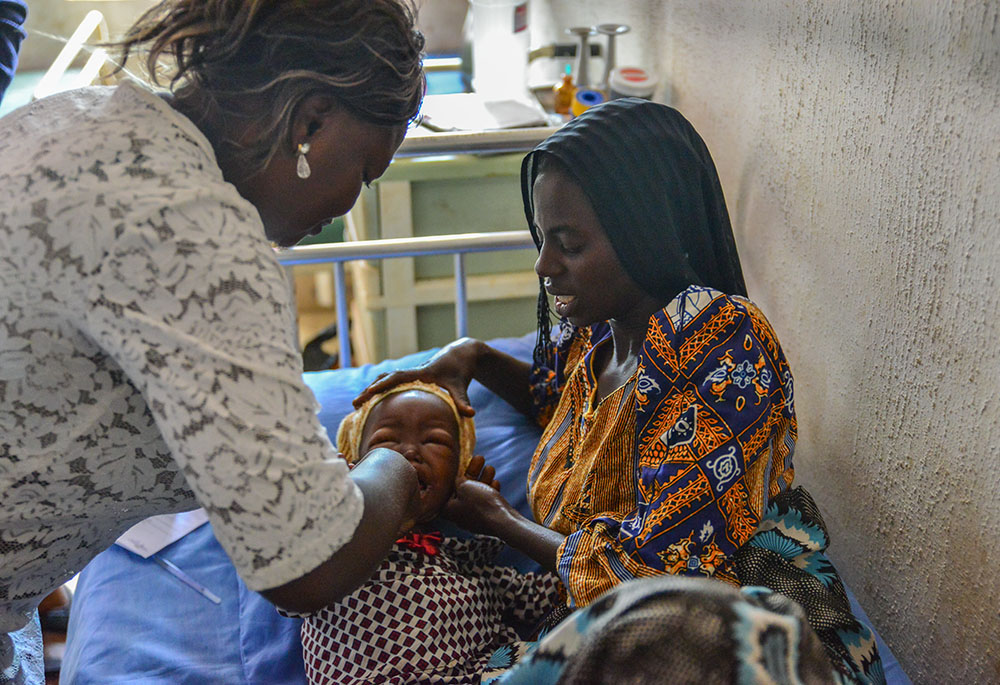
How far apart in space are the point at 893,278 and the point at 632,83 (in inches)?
54.1

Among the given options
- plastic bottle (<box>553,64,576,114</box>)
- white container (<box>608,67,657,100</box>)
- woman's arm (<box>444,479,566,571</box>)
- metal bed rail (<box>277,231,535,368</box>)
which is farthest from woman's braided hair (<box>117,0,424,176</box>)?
plastic bottle (<box>553,64,576,114</box>)

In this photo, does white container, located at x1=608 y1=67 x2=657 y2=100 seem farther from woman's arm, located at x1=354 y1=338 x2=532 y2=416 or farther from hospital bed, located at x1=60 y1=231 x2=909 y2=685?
hospital bed, located at x1=60 y1=231 x2=909 y2=685

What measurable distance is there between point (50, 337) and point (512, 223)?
2.43 m

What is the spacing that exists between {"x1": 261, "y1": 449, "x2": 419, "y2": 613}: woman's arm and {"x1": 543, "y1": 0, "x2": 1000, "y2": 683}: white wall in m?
0.88

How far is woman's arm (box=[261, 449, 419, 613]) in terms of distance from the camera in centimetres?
112

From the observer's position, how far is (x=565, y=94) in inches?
130

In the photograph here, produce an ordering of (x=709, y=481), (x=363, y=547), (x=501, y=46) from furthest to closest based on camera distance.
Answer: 1. (x=501, y=46)
2. (x=709, y=481)
3. (x=363, y=547)

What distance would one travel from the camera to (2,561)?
125 centimetres

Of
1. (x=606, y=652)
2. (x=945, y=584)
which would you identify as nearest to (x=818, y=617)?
(x=945, y=584)

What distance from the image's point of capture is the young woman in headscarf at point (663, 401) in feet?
4.83

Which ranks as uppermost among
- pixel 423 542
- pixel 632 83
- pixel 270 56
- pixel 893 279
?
pixel 270 56

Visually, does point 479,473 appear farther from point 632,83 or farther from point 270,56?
point 632,83

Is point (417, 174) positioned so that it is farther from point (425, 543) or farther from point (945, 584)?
point (945, 584)

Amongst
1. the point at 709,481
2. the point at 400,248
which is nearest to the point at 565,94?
the point at 400,248
